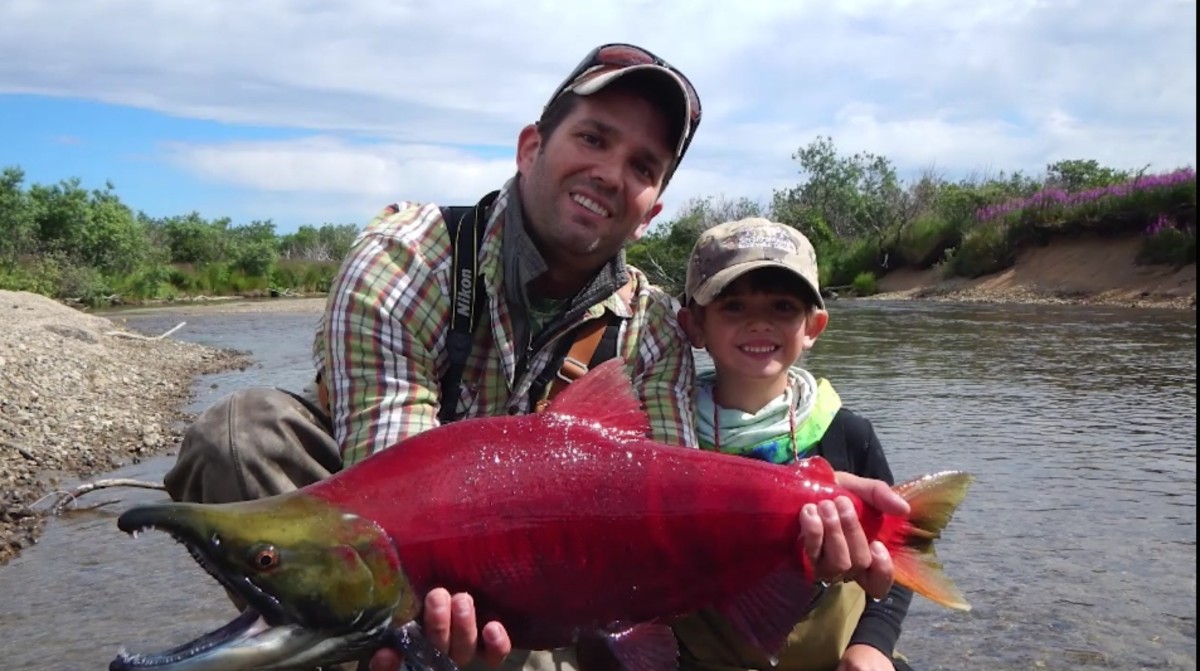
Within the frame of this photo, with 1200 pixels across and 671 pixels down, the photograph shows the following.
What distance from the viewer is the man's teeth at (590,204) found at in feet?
11.4

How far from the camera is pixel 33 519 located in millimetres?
7340

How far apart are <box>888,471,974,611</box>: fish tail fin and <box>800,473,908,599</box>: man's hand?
0.11 ft

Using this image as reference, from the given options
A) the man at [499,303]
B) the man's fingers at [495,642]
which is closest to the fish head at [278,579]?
the man's fingers at [495,642]

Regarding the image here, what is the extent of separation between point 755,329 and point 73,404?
34.2 feet

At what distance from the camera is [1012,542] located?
6875mm

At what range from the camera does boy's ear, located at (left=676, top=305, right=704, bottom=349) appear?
4.06m

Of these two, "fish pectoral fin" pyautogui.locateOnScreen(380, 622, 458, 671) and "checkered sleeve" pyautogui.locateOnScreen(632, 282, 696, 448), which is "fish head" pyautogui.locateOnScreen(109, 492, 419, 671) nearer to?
"fish pectoral fin" pyautogui.locateOnScreen(380, 622, 458, 671)

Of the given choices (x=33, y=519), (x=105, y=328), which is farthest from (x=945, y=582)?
(x=105, y=328)

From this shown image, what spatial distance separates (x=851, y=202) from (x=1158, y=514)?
44.4 meters

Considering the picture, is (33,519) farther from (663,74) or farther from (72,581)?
(663,74)

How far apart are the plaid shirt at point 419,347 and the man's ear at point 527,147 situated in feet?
0.37

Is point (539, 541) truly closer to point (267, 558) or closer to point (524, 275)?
point (267, 558)

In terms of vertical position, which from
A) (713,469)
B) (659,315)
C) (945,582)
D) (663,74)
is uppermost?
(663,74)

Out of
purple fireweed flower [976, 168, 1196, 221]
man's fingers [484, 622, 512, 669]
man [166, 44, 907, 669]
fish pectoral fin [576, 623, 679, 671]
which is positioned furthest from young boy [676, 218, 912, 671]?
purple fireweed flower [976, 168, 1196, 221]
